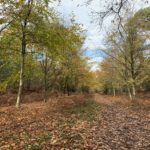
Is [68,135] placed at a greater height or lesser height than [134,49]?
lesser

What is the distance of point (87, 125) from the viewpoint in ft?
46.1

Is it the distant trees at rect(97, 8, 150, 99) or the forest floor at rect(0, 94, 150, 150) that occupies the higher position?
the distant trees at rect(97, 8, 150, 99)

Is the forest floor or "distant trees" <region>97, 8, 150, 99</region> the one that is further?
"distant trees" <region>97, 8, 150, 99</region>

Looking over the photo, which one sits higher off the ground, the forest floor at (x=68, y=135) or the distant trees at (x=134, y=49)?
the distant trees at (x=134, y=49)

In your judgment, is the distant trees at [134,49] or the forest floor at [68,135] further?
the distant trees at [134,49]

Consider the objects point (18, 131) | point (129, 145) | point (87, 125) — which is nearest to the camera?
point (129, 145)

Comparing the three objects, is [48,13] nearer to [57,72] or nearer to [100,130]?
[100,130]

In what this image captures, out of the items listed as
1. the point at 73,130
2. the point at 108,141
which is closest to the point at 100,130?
the point at 73,130

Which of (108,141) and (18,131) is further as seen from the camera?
(18,131)

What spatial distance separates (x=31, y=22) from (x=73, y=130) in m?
10.5

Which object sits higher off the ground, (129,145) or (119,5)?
(119,5)

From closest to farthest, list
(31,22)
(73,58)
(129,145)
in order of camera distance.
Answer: (129,145), (31,22), (73,58)

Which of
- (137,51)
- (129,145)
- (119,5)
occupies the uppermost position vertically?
(137,51)

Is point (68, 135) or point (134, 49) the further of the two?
point (134, 49)
